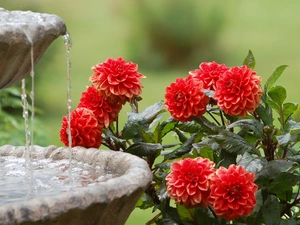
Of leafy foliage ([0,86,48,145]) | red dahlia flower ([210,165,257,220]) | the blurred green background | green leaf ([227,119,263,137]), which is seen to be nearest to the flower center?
red dahlia flower ([210,165,257,220])

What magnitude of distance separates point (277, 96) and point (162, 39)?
15.2 feet

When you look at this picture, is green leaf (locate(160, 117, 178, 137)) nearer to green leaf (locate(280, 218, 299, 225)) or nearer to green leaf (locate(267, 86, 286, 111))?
green leaf (locate(267, 86, 286, 111))

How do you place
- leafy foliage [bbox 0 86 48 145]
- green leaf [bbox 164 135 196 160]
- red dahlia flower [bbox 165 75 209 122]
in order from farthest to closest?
1. leafy foliage [bbox 0 86 48 145]
2. green leaf [bbox 164 135 196 160]
3. red dahlia flower [bbox 165 75 209 122]

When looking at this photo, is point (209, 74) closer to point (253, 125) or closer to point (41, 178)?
point (253, 125)

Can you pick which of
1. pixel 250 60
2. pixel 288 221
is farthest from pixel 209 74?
pixel 288 221

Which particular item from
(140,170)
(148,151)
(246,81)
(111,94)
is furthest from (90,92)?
(140,170)

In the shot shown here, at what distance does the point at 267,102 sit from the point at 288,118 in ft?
0.31

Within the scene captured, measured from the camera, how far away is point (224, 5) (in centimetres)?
736

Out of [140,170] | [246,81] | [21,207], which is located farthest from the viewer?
[246,81]

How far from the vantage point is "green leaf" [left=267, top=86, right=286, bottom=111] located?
6.53ft

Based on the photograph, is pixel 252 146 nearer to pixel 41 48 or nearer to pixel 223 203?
pixel 223 203

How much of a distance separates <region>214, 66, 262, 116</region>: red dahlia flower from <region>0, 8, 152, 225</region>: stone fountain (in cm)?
36

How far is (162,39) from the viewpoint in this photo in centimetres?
659

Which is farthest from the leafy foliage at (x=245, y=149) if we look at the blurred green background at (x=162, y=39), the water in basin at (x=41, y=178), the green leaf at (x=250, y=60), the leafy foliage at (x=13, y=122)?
the blurred green background at (x=162, y=39)
